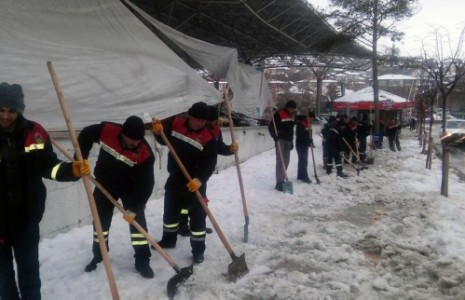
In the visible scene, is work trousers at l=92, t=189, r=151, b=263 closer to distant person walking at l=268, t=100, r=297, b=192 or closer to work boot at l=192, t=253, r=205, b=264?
work boot at l=192, t=253, r=205, b=264

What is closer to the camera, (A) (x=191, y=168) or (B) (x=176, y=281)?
(B) (x=176, y=281)

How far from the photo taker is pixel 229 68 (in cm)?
877

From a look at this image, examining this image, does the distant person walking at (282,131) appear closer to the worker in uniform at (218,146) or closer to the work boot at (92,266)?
the worker in uniform at (218,146)

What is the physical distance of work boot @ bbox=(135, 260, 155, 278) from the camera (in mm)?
3855

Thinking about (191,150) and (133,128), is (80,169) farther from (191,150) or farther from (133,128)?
(191,150)

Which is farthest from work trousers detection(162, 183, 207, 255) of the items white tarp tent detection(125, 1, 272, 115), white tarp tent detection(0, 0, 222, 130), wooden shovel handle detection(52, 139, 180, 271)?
white tarp tent detection(125, 1, 272, 115)

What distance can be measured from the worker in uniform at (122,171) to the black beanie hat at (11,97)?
1.06 m

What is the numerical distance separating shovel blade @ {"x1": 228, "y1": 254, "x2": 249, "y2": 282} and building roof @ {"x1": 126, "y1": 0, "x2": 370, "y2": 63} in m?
8.53

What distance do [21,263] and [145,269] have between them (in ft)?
4.19

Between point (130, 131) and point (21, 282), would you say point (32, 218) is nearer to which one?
point (21, 282)

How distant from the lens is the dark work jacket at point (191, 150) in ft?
14.0

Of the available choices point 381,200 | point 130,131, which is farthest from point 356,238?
point 130,131

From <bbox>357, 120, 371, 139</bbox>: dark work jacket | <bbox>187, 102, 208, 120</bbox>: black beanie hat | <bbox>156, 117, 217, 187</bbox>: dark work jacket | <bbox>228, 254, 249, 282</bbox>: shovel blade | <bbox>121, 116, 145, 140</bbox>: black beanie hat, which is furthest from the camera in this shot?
<bbox>357, 120, 371, 139</bbox>: dark work jacket

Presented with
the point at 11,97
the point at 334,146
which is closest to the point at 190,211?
the point at 11,97
